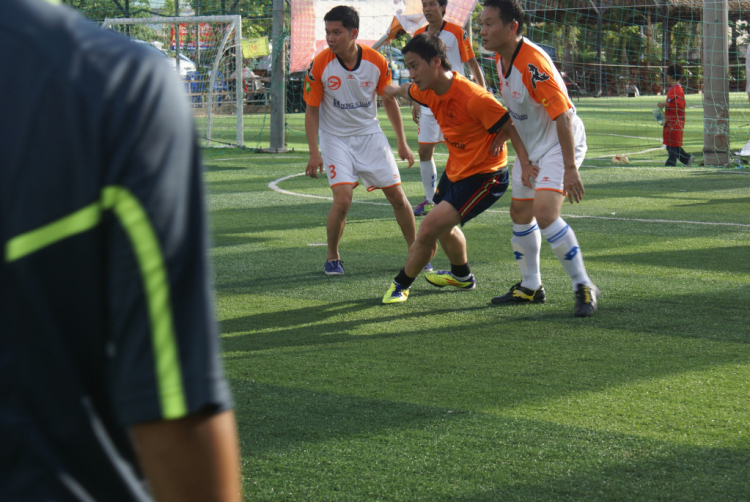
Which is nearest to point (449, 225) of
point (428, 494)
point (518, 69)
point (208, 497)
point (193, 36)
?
point (518, 69)

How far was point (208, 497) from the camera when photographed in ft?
2.85

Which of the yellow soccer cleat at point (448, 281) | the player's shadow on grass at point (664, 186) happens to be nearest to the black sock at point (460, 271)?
the yellow soccer cleat at point (448, 281)

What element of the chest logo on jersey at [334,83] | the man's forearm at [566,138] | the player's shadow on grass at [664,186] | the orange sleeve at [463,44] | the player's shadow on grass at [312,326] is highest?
the orange sleeve at [463,44]

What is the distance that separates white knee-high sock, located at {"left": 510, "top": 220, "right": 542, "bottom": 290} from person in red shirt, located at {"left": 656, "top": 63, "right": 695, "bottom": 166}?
9.76m

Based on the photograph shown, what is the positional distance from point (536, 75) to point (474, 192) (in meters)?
0.85

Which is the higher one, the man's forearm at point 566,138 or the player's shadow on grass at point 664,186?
the man's forearm at point 566,138

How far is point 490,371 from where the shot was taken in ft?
14.3

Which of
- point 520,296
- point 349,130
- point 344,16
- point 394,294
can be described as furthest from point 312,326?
point 344,16

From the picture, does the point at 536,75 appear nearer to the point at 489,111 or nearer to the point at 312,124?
the point at 489,111

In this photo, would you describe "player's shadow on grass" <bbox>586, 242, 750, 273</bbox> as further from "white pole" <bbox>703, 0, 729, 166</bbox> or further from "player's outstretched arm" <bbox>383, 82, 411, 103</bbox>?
"white pole" <bbox>703, 0, 729, 166</bbox>

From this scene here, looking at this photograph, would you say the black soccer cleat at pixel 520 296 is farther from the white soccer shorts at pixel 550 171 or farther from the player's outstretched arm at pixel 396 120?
the player's outstretched arm at pixel 396 120

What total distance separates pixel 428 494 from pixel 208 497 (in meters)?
2.15

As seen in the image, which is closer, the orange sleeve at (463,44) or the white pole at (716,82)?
the orange sleeve at (463,44)

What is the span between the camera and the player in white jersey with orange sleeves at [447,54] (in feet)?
29.4
